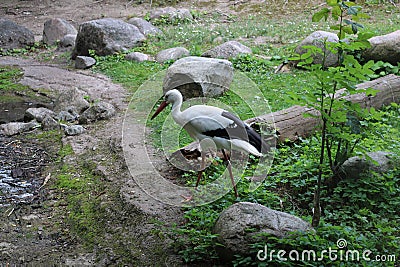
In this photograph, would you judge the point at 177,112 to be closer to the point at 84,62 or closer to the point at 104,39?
the point at 84,62

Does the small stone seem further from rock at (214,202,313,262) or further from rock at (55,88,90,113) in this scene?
rock at (214,202,313,262)

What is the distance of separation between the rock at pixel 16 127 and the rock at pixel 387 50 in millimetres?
5680

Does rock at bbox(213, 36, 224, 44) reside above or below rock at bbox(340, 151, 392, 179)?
below

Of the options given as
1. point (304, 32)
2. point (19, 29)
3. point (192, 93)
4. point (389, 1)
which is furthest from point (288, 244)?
point (389, 1)

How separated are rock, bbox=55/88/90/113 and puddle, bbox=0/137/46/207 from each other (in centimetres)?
135

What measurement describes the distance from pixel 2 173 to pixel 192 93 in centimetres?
313

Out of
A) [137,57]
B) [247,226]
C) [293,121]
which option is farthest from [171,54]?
[247,226]

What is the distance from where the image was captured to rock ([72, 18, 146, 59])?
454 inches

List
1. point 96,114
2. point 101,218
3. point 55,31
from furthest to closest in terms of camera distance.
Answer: point 55,31
point 96,114
point 101,218

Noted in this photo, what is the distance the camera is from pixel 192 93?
7875 millimetres

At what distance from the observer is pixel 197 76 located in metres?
7.73

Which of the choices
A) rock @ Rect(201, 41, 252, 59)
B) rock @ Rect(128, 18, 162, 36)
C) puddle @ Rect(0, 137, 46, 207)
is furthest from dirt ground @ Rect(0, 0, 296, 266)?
Answer: rock @ Rect(128, 18, 162, 36)

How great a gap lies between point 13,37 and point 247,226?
11.2m

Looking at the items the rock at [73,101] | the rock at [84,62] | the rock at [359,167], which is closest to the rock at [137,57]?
the rock at [84,62]
